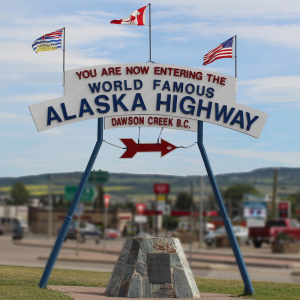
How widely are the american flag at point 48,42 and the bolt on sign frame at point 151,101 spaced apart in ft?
3.19

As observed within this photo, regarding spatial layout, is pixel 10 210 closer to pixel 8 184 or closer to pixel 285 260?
pixel 8 184

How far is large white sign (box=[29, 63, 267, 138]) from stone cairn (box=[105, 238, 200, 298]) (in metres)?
2.73

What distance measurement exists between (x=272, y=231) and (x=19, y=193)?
118 feet

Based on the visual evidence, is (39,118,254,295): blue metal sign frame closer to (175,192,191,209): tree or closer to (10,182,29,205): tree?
(10,182,29,205): tree

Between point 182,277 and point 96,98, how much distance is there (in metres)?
4.11

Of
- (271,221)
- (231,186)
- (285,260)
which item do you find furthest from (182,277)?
(231,186)

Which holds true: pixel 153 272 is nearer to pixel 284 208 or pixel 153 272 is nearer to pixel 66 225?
pixel 66 225

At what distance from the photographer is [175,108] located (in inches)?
420

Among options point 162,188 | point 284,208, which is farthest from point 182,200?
point 162,188

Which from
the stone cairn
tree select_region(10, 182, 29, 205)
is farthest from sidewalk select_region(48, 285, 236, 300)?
tree select_region(10, 182, 29, 205)

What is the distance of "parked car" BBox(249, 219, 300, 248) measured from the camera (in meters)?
30.5

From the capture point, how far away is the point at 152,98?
34.8 feet

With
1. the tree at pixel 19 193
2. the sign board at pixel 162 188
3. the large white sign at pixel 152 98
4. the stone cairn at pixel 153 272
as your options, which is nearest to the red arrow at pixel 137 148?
the large white sign at pixel 152 98

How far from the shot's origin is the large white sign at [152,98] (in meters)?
10.5
